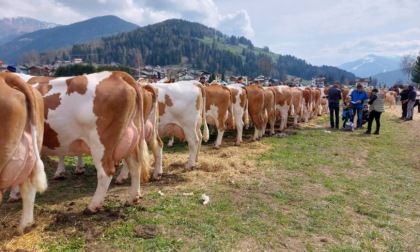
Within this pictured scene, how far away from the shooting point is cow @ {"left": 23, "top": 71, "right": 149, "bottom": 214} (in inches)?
191

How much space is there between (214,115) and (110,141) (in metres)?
6.28

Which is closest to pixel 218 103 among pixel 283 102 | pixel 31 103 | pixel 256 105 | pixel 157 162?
pixel 256 105

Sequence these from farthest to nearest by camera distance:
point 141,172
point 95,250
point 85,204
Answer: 1. point 141,172
2. point 85,204
3. point 95,250

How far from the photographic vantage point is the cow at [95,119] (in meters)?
4.86

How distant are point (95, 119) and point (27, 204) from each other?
57.8 inches

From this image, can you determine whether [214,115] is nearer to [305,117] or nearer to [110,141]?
[110,141]

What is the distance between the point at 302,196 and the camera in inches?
243

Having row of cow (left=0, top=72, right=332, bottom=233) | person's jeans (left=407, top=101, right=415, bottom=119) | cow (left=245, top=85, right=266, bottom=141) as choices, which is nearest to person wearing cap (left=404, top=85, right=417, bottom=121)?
person's jeans (left=407, top=101, right=415, bottom=119)

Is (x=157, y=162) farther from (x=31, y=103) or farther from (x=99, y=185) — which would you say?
(x=31, y=103)

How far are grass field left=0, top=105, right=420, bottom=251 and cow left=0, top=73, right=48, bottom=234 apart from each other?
62 cm

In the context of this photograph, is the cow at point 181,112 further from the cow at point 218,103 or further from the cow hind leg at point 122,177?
the cow at point 218,103

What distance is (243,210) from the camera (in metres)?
5.36

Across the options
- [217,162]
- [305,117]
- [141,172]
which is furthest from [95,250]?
[305,117]

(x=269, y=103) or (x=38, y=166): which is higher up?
(x=269, y=103)
